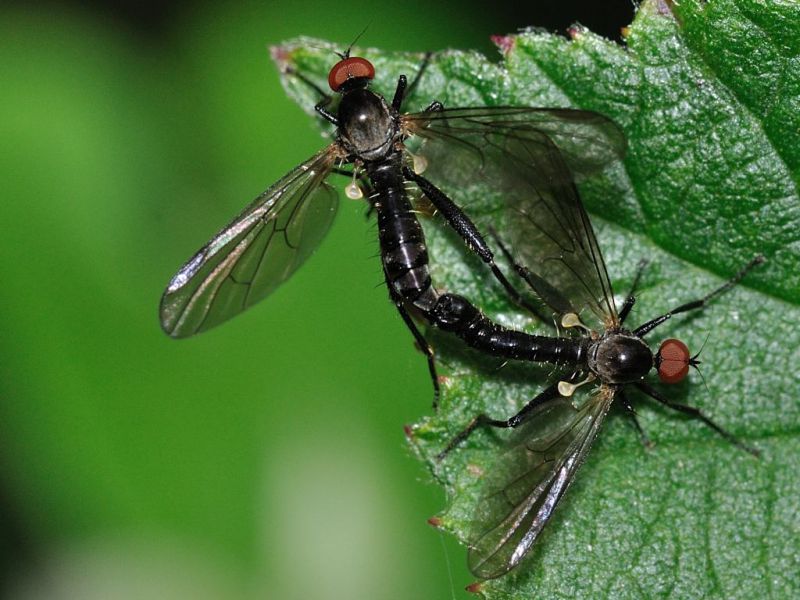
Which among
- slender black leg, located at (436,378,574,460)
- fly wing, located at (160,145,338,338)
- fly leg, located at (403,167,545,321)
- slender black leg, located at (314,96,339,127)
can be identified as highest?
slender black leg, located at (314,96,339,127)

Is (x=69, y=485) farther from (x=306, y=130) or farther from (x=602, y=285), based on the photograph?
(x=602, y=285)

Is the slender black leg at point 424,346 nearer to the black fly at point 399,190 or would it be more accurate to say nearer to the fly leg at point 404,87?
the black fly at point 399,190

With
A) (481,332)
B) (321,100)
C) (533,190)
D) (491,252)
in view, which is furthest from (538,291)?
(321,100)

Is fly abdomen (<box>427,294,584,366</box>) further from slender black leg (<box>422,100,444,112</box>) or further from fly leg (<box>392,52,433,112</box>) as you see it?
fly leg (<box>392,52,433,112</box>)

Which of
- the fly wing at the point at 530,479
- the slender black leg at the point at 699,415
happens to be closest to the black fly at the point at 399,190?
the fly wing at the point at 530,479

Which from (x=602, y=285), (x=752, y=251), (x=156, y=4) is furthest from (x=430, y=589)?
(x=156, y=4)

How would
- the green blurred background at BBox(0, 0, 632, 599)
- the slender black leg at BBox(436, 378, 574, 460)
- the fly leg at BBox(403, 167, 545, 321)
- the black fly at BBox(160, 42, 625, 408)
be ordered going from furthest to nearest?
1. the green blurred background at BBox(0, 0, 632, 599)
2. the fly leg at BBox(403, 167, 545, 321)
3. the black fly at BBox(160, 42, 625, 408)
4. the slender black leg at BBox(436, 378, 574, 460)

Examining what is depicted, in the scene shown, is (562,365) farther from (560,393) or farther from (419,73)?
(419,73)

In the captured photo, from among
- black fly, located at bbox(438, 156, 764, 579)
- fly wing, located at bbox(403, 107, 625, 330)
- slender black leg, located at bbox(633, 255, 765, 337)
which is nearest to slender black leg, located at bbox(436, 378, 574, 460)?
black fly, located at bbox(438, 156, 764, 579)
